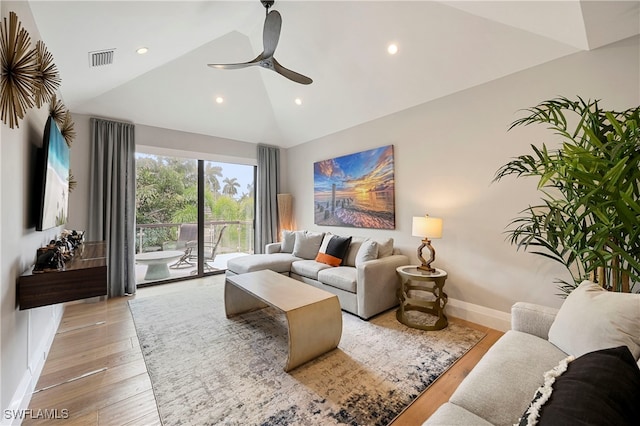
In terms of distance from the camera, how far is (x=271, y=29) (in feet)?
8.00

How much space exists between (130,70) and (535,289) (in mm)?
5097

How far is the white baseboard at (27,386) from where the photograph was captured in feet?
4.86

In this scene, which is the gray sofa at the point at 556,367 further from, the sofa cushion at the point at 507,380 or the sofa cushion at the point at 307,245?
the sofa cushion at the point at 307,245

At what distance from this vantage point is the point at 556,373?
938mm

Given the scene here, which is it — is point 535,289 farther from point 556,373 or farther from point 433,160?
point 556,373

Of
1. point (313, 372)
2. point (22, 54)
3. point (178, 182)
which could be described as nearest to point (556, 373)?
point (313, 372)

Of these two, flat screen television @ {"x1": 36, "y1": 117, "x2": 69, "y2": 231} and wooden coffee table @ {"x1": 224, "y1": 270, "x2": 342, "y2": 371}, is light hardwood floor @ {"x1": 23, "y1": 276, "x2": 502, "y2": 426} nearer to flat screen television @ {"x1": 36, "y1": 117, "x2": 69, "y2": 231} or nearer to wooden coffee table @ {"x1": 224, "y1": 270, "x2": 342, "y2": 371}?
wooden coffee table @ {"x1": 224, "y1": 270, "x2": 342, "y2": 371}

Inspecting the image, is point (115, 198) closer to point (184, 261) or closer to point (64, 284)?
point (184, 261)

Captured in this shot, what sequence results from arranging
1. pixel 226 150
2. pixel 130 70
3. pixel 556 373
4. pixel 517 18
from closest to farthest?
pixel 556 373 → pixel 517 18 → pixel 130 70 → pixel 226 150

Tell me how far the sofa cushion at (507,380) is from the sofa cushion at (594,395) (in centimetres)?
30

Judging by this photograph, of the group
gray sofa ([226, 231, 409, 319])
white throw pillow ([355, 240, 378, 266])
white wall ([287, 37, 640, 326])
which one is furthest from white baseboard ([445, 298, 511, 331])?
white throw pillow ([355, 240, 378, 266])

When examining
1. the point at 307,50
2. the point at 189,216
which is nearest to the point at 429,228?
the point at 307,50

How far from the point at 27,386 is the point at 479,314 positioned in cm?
393

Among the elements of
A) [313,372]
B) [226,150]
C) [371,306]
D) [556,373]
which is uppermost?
[226,150]
